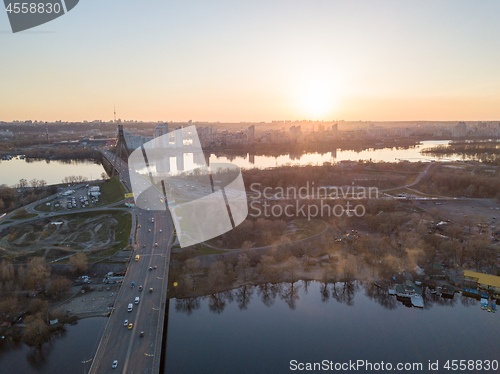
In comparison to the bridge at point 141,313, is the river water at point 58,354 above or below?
below

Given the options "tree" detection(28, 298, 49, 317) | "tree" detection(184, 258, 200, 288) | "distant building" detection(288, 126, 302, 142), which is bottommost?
"tree" detection(28, 298, 49, 317)

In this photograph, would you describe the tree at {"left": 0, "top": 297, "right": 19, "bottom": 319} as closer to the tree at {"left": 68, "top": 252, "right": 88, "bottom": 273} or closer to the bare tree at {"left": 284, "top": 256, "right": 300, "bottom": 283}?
the tree at {"left": 68, "top": 252, "right": 88, "bottom": 273}

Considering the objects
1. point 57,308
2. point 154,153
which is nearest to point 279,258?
point 57,308

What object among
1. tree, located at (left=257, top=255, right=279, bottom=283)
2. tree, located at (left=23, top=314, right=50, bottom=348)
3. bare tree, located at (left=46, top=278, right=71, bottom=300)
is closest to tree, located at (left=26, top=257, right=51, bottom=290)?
bare tree, located at (left=46, top=278, right=71, bottom=300)

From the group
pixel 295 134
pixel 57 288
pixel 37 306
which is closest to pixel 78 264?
pixel 57 288

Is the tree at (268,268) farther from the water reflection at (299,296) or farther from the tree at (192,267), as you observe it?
the tree at (192,267)

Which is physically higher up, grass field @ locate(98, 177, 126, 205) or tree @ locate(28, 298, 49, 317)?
grass field @ locate(98, 177, 126, 205)
